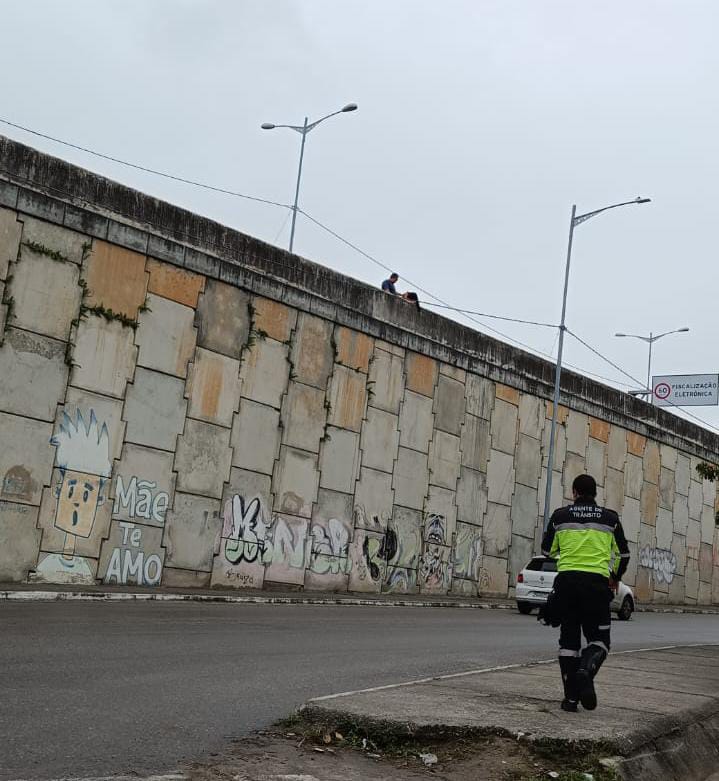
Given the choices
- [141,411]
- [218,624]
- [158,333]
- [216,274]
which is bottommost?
[218,624]

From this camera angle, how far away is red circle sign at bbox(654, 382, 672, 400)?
5841 centimetres

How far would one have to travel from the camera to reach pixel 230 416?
2325cm

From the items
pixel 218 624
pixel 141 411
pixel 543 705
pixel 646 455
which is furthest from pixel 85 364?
pixel 646 455

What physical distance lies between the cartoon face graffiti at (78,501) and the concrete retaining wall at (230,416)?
40 mm

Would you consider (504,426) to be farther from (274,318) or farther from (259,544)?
(259,544)

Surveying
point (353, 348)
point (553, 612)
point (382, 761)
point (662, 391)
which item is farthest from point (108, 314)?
point (662, 391)

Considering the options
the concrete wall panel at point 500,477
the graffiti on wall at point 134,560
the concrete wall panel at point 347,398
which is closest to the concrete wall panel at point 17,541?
the graffiti on wall at point 134,560

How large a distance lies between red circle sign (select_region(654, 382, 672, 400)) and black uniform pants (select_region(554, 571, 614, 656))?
52698 mm

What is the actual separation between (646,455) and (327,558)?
738 inches

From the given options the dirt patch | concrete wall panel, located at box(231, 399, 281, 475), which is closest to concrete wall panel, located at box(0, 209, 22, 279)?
concrete wall panel, located at box(231, 399, 281, 475)

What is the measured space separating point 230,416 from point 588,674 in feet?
53.5

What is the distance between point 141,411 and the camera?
21375 millimetres

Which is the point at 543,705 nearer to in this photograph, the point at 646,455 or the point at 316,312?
the point at 316,312

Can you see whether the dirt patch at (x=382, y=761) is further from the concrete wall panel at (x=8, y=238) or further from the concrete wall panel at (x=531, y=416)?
the concrete wall panel at (x=531, y=416)
